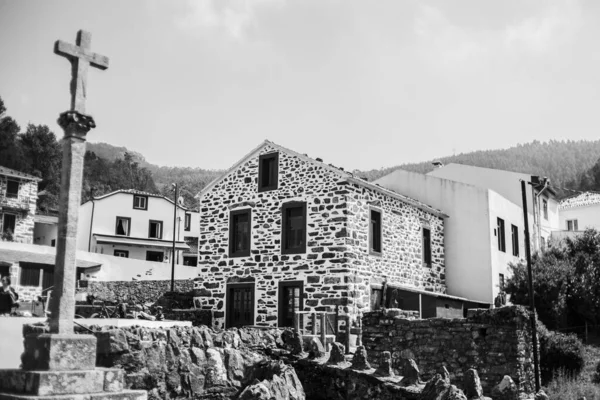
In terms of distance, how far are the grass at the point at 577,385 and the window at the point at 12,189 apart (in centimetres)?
3473

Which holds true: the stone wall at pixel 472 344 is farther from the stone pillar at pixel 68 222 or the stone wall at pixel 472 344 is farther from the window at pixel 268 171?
the stone pillar at pixel 68 222

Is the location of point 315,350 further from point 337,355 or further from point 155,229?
point 155,229

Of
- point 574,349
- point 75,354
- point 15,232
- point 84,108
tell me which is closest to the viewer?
point 75,354

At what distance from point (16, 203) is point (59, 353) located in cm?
3705

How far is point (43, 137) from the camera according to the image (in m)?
58.2

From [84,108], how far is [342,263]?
1425cm

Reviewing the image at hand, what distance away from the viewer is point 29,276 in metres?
33.1

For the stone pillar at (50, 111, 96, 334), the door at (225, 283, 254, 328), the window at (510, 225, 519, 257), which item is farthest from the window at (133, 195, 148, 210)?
the stone pillar at (50, 111, 96, 334)

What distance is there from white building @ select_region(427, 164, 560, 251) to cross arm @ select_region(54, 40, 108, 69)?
2669 centimetres

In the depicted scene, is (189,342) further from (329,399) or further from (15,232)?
(15,232)

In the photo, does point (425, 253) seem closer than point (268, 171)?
No

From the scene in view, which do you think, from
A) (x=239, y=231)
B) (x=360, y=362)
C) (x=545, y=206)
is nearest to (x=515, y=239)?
(x=545, y=206)

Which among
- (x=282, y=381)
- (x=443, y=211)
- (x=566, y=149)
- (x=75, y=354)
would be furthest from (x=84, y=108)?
(x=566, y=149)

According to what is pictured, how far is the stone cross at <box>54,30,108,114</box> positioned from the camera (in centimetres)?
805
